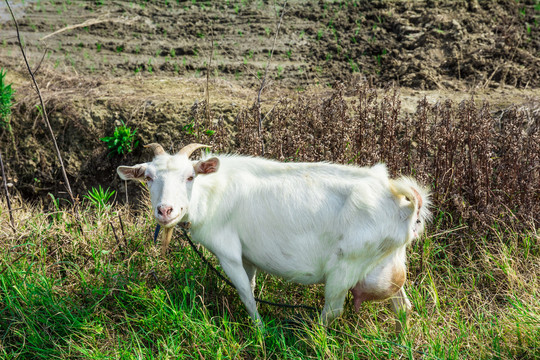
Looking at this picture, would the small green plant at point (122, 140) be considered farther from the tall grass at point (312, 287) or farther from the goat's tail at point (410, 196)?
the goat's tail at point (410, 196)

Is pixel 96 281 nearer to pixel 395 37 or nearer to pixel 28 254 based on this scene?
pixel 28 254

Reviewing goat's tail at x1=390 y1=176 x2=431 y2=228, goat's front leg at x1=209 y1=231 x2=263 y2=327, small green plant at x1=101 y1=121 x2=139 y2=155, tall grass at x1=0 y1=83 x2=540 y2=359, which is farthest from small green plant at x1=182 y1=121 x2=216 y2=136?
goat's tail at x1=390 y1=176 x2=431 y2=228

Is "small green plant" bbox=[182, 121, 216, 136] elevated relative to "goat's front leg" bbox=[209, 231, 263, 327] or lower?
elevated

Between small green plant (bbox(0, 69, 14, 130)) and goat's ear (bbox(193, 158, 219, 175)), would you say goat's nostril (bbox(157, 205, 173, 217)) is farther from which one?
small green plant (bbox(0, 69, 14, 130))

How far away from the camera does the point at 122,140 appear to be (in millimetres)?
6953

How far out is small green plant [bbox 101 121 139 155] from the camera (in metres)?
6.93

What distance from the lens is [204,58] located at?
9.22m

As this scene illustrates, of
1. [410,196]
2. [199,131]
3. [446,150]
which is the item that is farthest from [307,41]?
[410,196]

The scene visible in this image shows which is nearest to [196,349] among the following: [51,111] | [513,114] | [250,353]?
[250,353]

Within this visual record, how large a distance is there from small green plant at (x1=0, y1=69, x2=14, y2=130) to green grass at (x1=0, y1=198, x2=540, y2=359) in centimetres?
220

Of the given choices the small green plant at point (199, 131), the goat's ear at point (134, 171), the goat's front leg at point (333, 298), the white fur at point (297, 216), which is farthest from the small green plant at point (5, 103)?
the goat's front leg at point (333, 298)

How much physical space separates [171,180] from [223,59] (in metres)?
5.85

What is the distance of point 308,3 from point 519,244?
22.0 feet

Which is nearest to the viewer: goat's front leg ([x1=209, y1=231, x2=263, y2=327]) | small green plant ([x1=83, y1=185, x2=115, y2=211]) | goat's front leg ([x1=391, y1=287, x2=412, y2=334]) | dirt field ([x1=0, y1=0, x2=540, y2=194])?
goat's front leg ([x1=209, y1=231, x2=263, y2=327])
